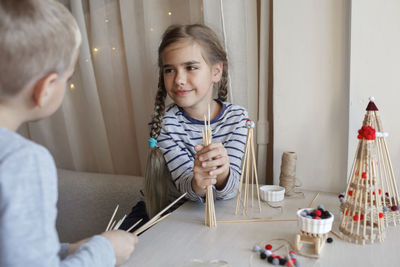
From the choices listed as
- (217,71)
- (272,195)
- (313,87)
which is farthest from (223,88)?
(272,195)

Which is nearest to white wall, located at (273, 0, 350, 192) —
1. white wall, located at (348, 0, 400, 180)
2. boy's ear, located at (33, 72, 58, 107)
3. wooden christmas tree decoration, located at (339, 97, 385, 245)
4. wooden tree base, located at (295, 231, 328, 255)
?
white wall, located at (348, 0, 400, 180)

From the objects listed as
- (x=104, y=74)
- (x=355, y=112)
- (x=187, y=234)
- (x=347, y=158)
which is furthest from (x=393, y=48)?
(x=104, y=74)

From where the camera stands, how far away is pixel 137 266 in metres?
0.66

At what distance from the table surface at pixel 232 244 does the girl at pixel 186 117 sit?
160 millimetres

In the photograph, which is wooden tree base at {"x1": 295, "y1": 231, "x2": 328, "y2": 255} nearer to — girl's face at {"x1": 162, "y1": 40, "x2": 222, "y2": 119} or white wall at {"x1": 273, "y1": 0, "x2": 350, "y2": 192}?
white wall at {"x1": 273, "y1": 0, "x2": 350, "y2": 192}

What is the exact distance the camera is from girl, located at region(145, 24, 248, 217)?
3.60 feet

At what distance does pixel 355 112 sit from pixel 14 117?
35.9 inches

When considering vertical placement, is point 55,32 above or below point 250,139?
above

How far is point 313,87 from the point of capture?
110 centimetres

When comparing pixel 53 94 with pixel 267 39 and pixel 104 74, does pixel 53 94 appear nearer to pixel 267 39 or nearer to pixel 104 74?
pixel 267 39

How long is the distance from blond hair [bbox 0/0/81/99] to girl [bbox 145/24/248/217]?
0.56 metres

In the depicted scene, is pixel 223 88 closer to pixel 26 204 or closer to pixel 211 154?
pixel 211 154

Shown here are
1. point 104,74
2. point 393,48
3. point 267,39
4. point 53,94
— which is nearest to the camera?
point 53,94

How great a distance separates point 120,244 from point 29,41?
379mm
